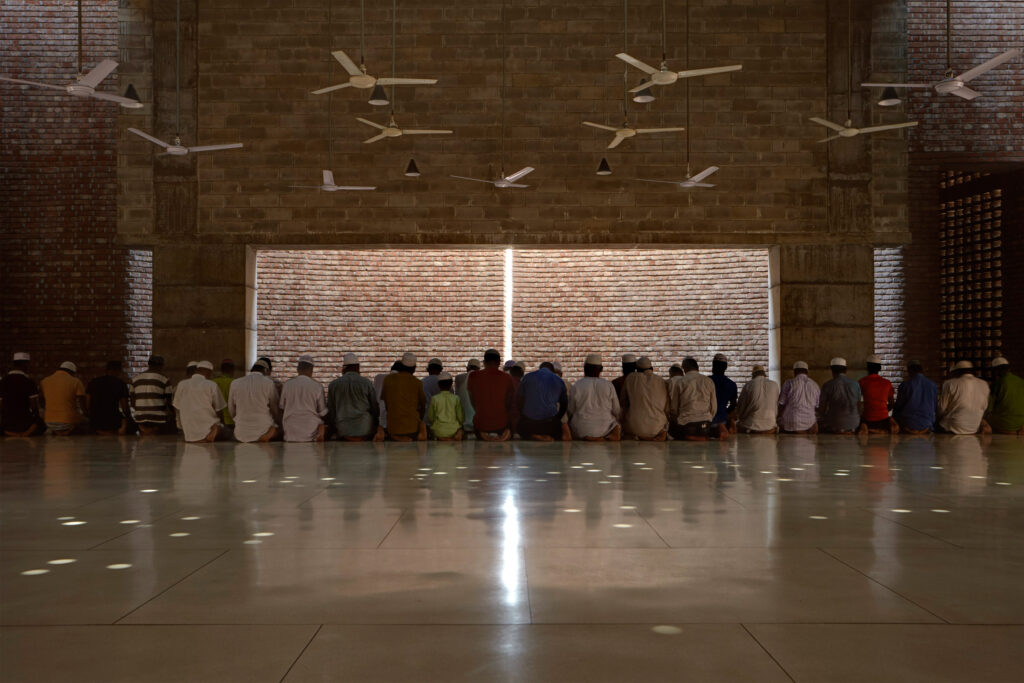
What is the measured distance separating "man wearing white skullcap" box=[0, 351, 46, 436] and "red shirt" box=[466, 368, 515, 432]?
17.5 feet

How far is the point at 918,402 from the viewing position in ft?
37.8

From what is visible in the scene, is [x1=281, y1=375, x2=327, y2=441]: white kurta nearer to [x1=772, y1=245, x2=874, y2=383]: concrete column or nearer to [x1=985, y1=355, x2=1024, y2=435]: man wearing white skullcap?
[x1=772, y1=245, x2=874, y2=383]: concrete column

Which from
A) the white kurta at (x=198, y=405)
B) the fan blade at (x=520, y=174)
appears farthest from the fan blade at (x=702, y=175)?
the white kurta at (x=198, y=405)

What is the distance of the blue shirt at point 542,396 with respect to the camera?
10.5 metres

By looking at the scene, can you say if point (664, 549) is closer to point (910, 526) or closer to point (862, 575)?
point (862, 575)

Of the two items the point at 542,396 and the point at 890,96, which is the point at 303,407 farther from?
the point at 890,96

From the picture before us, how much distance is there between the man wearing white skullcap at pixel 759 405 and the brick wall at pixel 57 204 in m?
10.4

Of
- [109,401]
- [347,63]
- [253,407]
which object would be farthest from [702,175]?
[109,401]

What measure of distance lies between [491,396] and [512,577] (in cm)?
716

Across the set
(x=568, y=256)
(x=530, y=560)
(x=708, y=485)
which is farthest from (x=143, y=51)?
(x=530, y=560)

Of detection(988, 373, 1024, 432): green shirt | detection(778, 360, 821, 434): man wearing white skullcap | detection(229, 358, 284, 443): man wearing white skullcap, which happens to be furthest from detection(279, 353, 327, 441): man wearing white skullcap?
detection(988, 373, 1024, 432): green shirt

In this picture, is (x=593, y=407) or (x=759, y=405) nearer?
(x=593, y=407)

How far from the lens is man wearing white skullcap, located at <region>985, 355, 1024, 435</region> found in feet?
38.3

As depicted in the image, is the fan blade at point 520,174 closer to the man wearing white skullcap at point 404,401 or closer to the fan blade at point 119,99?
the man wearing white skullcap at point 404,401
